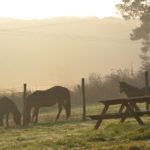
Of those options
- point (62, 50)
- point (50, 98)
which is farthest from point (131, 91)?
point (62, 50)

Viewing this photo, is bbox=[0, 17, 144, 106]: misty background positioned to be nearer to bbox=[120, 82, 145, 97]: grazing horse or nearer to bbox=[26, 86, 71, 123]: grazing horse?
bbox=[26, 86, 71, 123]: grazing horse

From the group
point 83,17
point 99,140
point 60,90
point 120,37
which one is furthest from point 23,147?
point 83,17

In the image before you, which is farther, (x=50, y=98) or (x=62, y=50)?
(x=62, y=50)

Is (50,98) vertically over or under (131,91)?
under

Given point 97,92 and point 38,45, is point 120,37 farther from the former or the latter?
point 97,92

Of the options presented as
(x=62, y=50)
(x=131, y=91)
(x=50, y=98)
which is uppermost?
(x=62, y=50)

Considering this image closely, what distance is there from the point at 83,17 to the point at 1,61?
36258 millimetres

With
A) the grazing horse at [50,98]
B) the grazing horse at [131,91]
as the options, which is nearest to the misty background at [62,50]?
the grazing horse at [50,98]

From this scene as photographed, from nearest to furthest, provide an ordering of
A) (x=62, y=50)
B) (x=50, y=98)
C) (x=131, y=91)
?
(x=131, y=91) → (x=50, y=98) → (x=62, y=50)

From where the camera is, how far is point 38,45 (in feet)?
333

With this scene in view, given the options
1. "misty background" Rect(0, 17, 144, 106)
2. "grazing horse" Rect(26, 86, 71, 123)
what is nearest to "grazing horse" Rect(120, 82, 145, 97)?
"grazing horse" Rect(26, 86, 71, 123)

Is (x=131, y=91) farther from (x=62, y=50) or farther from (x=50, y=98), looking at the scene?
(x=62, y=50)

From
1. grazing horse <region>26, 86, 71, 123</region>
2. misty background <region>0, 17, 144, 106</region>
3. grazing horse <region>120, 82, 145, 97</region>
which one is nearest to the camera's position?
grazing horse <region>120, 82, 145, 97</region>

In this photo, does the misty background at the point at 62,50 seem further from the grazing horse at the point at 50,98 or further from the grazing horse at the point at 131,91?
the grazing horse at the point at 131,91
